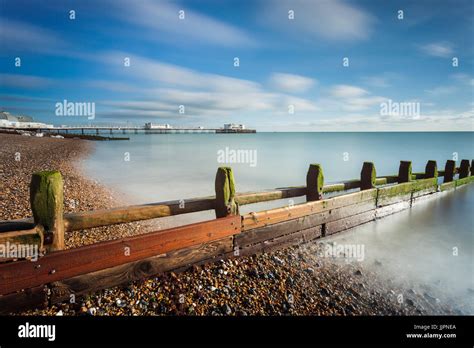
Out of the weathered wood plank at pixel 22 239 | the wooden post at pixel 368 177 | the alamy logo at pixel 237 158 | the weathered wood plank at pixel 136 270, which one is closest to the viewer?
the weathered wood plank at pixel 22 239

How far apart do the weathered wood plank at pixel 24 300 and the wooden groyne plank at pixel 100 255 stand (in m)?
0.07

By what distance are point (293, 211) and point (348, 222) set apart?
2.38 metres

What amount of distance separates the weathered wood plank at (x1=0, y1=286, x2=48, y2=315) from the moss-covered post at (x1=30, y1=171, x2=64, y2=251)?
1.60ft


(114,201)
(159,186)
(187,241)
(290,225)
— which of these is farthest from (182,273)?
(159,186)

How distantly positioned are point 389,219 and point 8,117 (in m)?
162

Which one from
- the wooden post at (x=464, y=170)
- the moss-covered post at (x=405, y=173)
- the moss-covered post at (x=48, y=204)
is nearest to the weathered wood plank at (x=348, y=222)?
the moss-covered post at (x=405, y=173)

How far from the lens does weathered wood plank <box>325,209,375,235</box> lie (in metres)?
6.34

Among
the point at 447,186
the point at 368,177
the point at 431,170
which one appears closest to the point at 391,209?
the point at 368,177

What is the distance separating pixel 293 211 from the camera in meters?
5.38

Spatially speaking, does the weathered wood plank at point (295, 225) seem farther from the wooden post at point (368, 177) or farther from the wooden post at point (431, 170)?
the wooden post at point (431, 170)

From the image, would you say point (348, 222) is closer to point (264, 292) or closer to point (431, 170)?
point (264, 292)

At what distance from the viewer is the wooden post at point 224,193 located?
4.48 meters

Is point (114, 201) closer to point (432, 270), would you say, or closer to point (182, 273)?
point (182, 273)
